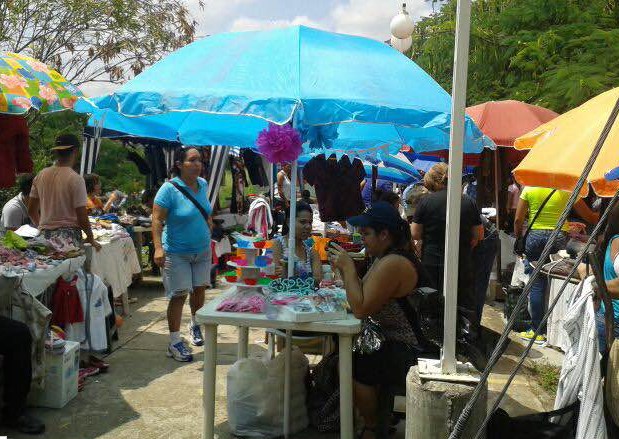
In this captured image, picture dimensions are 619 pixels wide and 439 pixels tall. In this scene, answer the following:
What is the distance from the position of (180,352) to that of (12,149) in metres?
2.27

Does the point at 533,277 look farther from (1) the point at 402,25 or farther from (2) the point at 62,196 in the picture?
(1) the point at 402,25

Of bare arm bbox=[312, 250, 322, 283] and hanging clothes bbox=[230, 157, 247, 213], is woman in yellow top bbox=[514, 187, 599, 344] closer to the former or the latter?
bare arm bbox=[312, 250, 322, 283]

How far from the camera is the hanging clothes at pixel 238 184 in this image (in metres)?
12.0

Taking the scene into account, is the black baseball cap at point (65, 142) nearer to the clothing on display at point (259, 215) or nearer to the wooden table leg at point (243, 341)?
the wooden table leg at point (243, 341)

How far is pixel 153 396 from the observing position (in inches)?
186

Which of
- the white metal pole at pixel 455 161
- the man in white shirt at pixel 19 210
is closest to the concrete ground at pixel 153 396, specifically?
the man in white shirt at pixel 19 210

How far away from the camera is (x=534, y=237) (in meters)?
6.66

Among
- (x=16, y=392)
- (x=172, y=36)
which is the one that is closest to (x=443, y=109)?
(x=16, y=392)

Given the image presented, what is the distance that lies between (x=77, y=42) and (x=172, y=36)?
2073 millimetres

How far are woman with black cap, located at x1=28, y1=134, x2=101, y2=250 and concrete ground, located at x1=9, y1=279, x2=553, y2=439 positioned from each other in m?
1.30

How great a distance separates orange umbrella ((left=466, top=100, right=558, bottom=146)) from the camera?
816cm

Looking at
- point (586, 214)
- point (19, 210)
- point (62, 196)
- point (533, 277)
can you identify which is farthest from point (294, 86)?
point (586, 214)

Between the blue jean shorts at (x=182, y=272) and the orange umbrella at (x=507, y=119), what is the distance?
4.61 meters

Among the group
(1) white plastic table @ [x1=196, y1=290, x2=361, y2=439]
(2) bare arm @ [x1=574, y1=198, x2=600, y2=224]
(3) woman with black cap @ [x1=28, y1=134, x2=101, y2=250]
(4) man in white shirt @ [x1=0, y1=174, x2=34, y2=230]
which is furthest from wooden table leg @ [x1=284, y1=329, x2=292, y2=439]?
(2) bare arm @ [x1=574, y1=198, x2=600, y2=224]
